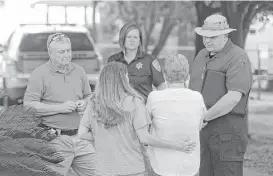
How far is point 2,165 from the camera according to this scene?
4.30 metres

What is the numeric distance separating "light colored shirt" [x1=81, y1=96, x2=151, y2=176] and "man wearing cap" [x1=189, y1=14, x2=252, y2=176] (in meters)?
0.85

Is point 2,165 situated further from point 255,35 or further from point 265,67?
point 255,35

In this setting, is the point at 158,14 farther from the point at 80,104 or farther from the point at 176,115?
the point at 176,115

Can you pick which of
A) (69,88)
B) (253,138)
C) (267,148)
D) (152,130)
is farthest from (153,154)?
(253,138)

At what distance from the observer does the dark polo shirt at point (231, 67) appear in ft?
16.8

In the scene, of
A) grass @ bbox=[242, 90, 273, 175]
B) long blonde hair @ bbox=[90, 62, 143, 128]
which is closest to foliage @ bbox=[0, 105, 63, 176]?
long blonde hair @ bbox=[90, 62, 143, 128]

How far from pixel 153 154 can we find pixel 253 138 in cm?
679

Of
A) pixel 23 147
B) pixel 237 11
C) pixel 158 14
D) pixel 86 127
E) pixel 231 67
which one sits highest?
pixel 237 11

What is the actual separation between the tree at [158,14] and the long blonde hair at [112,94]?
20.7 m

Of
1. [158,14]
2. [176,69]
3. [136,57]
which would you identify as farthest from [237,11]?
[158,14]

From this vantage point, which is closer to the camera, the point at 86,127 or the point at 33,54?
the point at 86,127

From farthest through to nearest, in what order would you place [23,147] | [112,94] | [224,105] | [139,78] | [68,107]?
[139,78] → [68,107] → [224,105] → [23,147] → [112,94]

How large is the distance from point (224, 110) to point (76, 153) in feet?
4.28

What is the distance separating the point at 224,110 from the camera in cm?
508
